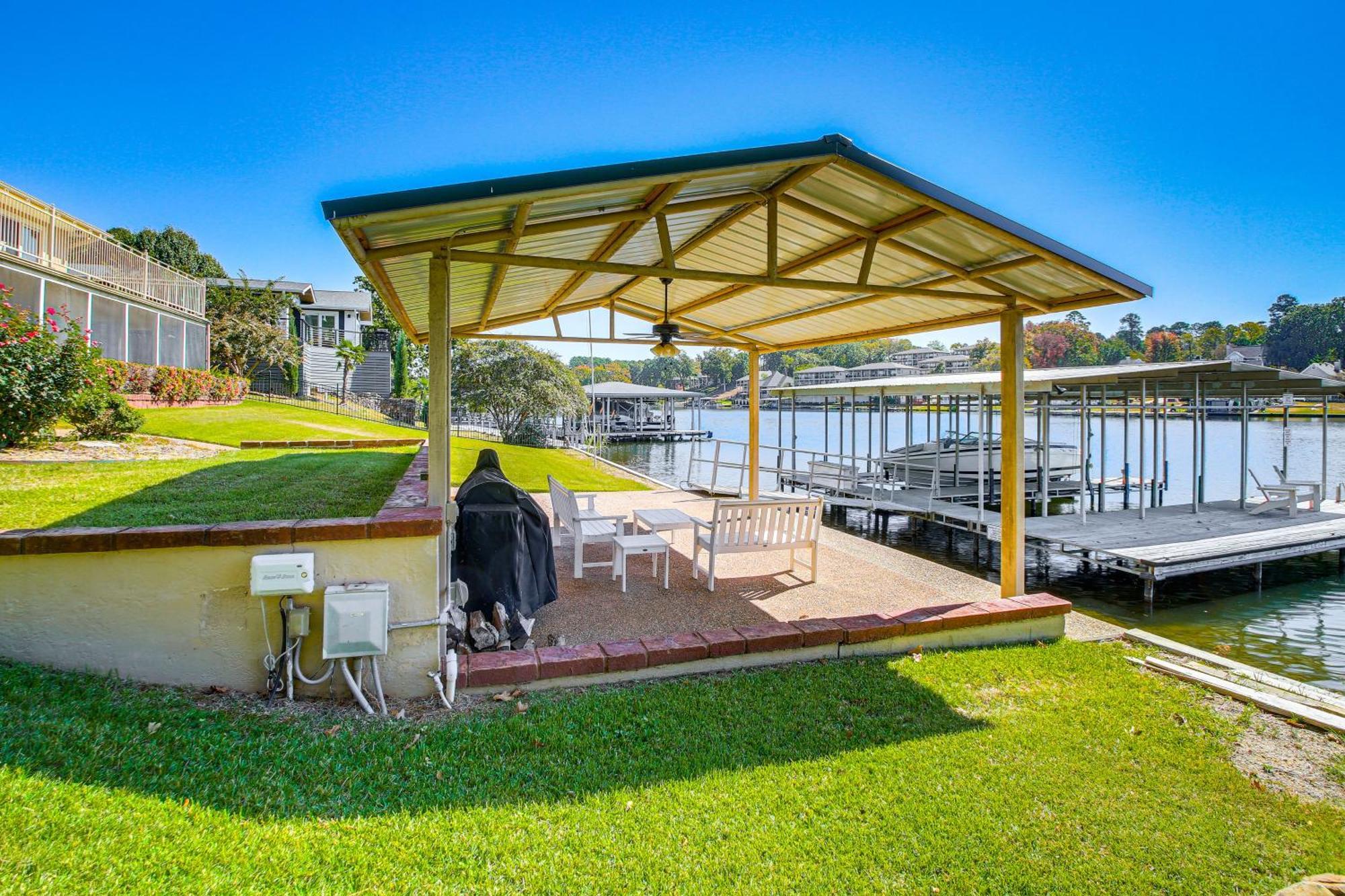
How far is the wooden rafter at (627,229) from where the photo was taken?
3982mm

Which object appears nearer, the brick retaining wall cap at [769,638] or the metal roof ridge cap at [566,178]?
the metal roof ridge cap at [566,178]

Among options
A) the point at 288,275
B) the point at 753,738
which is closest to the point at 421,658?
the point at 753,738

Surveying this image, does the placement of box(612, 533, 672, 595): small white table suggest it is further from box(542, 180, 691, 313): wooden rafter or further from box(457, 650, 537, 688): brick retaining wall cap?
box(542, 180, 691, 313): wooden rafter

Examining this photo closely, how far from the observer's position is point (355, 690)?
10.4 ft

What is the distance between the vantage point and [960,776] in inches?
111

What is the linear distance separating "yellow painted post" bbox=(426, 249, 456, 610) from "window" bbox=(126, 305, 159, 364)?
635 inches

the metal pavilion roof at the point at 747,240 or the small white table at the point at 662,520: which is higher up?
the metal pavilion roof at the point at 747,240

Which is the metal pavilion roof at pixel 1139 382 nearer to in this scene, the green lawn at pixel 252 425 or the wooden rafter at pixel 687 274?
the wooden rafter at pixel 687 274

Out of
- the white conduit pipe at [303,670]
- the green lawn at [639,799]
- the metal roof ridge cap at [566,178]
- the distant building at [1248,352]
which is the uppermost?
the distant building at [1248,352]

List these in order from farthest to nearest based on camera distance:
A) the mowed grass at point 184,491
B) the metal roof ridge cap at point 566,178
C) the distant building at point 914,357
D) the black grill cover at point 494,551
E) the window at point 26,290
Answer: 1. the distant building at point 914,357
2. the window at point 26,290
3. the mowed grass at point 184,491
4. the black grill cover at point 494,551
5. the metal roof ridge cap at point 566,178

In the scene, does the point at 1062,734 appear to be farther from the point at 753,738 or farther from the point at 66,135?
the point at 66,135

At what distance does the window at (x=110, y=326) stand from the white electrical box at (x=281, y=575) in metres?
15.5

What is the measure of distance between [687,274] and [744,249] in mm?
1611

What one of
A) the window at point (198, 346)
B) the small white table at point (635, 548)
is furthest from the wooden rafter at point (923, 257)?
the window at point (198, 346)
